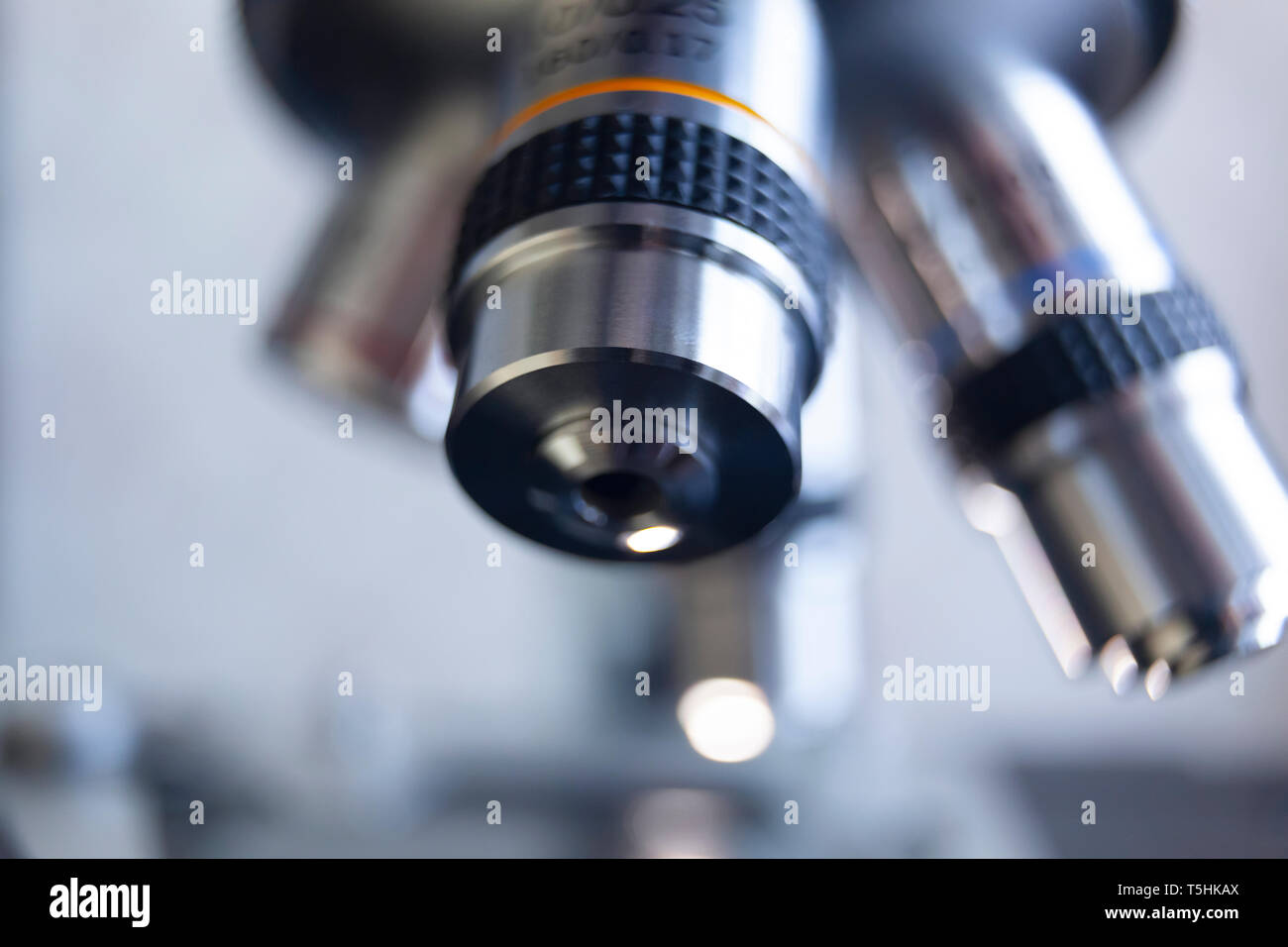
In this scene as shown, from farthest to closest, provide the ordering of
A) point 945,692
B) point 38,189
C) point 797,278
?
1. point 945,692
2. point 38,189
3. point 797,278

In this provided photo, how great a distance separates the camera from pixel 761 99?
0.26m

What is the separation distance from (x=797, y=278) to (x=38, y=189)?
28.1 inches

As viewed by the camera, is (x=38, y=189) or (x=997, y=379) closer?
(x=997, y=379)

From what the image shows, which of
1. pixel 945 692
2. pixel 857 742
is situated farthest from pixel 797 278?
pixel 945 692

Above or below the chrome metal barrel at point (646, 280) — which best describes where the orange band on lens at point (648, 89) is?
above

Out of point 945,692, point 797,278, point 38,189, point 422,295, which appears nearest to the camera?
point 797,278

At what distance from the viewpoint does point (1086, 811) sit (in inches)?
32.6

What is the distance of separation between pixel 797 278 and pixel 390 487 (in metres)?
0.62

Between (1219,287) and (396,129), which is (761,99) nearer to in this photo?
(396,129)

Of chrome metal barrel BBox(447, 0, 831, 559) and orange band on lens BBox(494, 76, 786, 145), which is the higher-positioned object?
orange band on lens BBox(494, 76, 786, 145)

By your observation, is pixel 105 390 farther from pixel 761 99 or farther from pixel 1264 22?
pixel 1264 22
